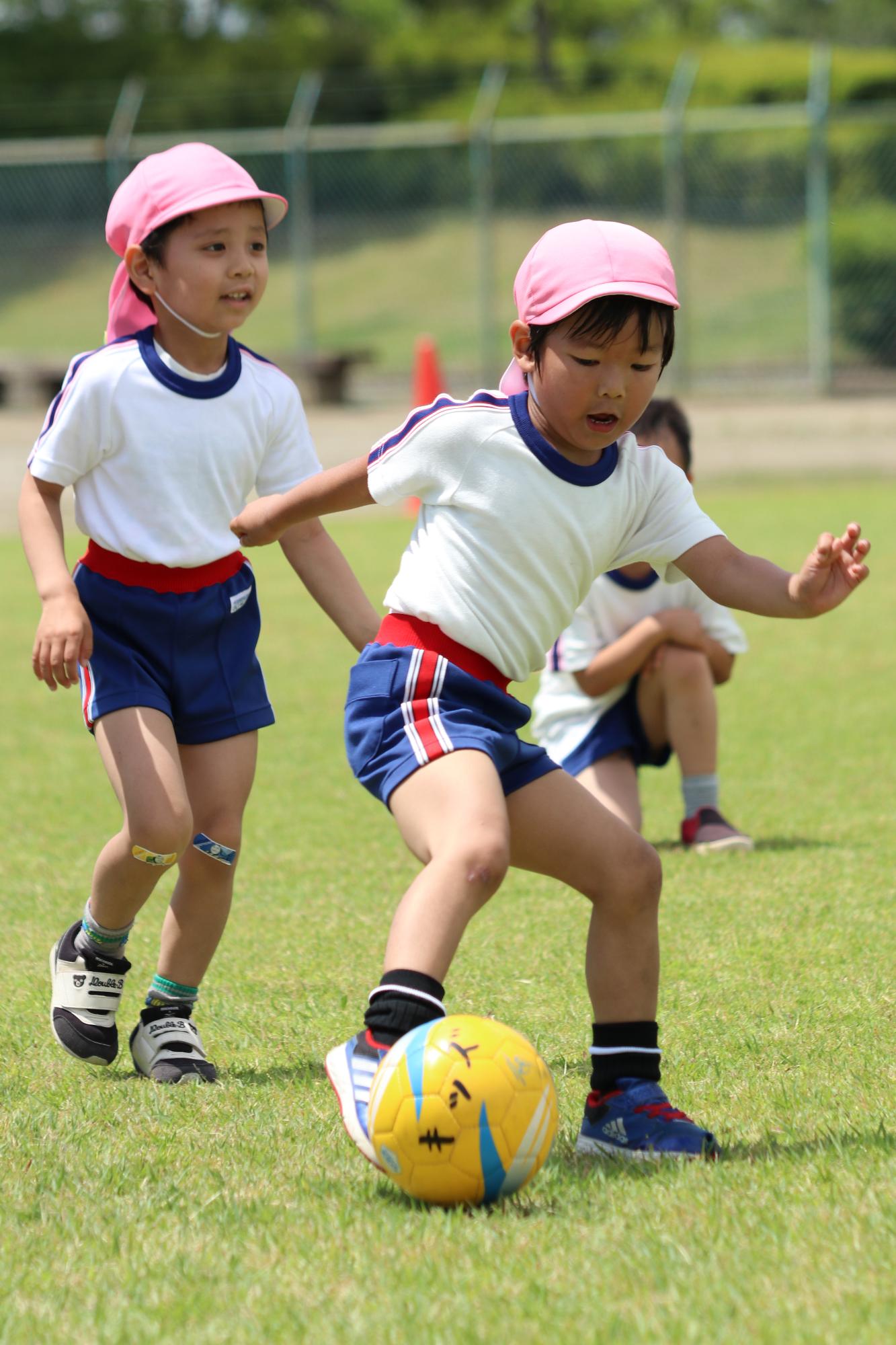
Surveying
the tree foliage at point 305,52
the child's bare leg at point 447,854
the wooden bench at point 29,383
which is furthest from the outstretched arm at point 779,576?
the tree foliage at point 305,52

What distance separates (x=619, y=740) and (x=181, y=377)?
2400 millimetres

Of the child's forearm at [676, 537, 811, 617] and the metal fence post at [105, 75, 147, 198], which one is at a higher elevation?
the metal fence post at [105, 75, 147, 198]

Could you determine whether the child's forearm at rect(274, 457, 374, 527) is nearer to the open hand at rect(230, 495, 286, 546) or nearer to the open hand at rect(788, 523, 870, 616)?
the open hand at rect(230, 495, 286, 546)

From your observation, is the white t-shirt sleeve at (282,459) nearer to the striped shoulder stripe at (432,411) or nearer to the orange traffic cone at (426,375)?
the striped shoulder stripe at (432,411)

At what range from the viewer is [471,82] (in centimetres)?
3538

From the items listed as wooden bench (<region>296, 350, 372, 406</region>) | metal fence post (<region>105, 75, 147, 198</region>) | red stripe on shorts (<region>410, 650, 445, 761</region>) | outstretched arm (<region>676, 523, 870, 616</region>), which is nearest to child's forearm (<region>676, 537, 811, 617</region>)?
outstretched arm (<region>676, 523, 870, 616</region>)

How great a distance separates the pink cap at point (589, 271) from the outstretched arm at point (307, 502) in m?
0.41

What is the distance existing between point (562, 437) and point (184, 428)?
0.92 meters

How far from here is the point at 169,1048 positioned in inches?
140

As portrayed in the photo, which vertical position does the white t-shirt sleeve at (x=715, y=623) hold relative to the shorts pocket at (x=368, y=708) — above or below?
below

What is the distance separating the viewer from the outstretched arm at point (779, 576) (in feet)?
9.77

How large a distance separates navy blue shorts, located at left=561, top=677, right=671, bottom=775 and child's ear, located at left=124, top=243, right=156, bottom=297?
2417 millimetres

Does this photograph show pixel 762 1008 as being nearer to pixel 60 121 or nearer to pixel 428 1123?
pixel 428 1123

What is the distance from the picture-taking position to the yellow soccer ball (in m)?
2.69
